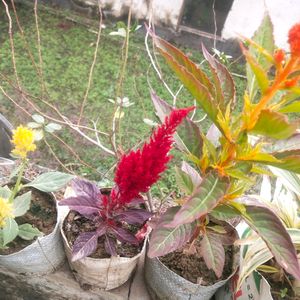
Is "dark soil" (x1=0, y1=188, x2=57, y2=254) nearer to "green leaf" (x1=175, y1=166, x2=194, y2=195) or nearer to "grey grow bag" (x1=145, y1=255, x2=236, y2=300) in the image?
"grey grow bag" (x1=145, y1=255, x2=236, y2=300)

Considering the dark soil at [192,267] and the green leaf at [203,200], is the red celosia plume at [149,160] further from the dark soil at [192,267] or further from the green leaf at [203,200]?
the dark soil at [192,267]

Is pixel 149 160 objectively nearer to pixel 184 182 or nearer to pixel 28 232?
pixel 184 182

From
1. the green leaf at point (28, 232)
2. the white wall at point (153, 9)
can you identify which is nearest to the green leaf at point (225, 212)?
the green leaf at point (28, 232)

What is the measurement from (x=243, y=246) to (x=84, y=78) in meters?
1.98

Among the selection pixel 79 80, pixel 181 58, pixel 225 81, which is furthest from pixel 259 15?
pixel 181 58

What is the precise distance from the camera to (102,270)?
123 centimetres

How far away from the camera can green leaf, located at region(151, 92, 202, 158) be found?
1065 millimetres

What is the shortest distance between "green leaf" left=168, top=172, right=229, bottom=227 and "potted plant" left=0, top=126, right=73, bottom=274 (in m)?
0.47

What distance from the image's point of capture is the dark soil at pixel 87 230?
4.07ft

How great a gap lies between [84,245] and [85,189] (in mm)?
162

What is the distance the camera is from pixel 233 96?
3.27 feet

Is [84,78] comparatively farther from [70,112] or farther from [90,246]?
[90,246]

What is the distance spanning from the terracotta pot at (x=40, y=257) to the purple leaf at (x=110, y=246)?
180mm

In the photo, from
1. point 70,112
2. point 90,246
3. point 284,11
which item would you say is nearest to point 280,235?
point 90,246
